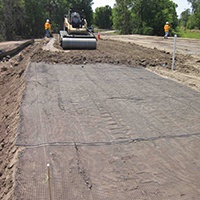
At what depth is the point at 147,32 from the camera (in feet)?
160

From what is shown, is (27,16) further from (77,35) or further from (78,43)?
(78,43)

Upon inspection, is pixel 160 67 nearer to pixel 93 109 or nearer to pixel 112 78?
pixel 112 78

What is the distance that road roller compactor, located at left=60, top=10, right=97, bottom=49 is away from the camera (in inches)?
641

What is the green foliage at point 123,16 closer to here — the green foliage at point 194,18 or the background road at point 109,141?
the green foliage at point 194,18

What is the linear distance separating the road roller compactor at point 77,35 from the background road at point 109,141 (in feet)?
27.2

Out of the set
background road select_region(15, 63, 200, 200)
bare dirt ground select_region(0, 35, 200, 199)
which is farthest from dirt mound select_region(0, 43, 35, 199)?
background road select_region(15, 63, 200, 200)

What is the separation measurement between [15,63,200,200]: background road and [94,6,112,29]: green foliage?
292 feet

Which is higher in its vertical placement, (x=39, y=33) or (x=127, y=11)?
(x=127, y=11)

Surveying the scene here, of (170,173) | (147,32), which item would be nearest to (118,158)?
(170,173)

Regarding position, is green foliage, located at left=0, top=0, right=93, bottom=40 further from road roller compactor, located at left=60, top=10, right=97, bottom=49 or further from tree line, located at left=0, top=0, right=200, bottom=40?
road roller compactor, located at left=60, top=10, right=97, bottom=49

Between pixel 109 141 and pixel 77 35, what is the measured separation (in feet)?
45.1

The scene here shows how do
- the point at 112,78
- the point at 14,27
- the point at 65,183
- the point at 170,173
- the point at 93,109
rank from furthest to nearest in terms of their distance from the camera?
the point at 14,27 → the point at 112,78 → the point at 93,109 → the point at 170,173 → the point at 65,183

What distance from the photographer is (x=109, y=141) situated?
4.78 m

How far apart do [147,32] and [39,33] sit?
1997cm
